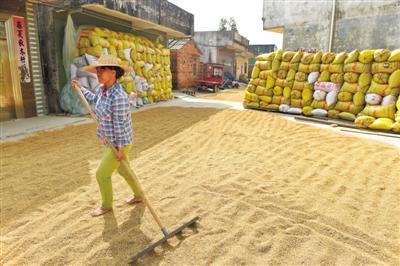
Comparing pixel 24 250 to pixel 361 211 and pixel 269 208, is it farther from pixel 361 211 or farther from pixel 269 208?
pixel 361 211

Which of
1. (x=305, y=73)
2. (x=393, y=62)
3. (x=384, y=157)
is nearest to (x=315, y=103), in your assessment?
(x=305, y=73)

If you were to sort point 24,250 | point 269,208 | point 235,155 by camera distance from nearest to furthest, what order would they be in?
1. point 24,250
2. point 269,208
3. point 235,155

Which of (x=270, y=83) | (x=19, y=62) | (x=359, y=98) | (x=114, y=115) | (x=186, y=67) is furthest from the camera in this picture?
(x=186, y=67)

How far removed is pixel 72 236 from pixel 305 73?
840 cm

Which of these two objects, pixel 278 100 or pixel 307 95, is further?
pixel 278 100

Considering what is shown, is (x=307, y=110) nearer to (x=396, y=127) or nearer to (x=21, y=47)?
(x=396, y=127)

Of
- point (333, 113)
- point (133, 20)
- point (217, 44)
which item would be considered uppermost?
point (217, 44)

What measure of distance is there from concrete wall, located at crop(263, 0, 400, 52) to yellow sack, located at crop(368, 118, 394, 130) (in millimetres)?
6176

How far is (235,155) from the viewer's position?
4.52 m

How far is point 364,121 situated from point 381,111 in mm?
465

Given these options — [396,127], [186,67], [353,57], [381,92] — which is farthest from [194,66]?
[396,127]

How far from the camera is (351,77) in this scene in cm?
788

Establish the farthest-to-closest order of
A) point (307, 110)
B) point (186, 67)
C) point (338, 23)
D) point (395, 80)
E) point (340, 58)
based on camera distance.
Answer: point (186, 67), point (338, 23), point (307, 110), point (340, 58), point (395, 80)

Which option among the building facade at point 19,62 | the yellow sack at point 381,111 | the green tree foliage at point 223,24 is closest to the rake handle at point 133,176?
the building facade at point 19,62
